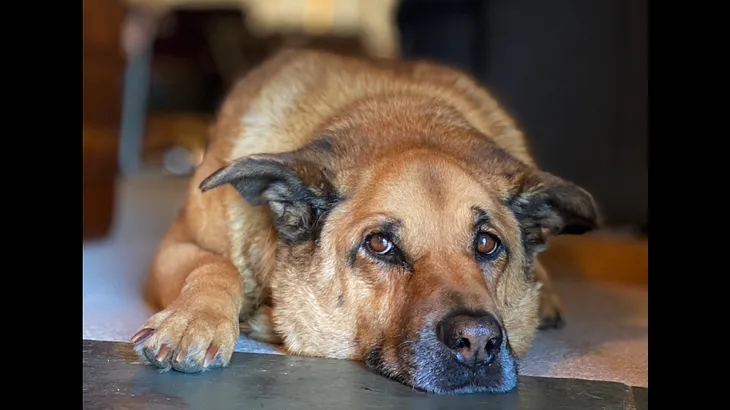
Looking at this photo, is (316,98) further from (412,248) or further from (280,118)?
(412,248)

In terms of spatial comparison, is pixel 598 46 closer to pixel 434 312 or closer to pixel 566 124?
pixel 566 124

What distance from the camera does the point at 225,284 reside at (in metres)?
2.00

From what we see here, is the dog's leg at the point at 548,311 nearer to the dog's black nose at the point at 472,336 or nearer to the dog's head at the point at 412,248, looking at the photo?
the dog's head at the point at 412,248

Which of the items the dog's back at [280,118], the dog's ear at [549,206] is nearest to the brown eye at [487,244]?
the dog's ear at [549,206]

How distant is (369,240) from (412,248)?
108 mm

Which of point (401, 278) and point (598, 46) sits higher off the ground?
point (598, 46)

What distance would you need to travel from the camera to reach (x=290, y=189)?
1951 millimetres

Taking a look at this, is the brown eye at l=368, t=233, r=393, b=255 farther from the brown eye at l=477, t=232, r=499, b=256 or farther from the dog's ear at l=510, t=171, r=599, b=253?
the dog's ear at l=510, t=171, r=599, b=253

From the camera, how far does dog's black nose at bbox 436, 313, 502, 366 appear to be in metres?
1.62

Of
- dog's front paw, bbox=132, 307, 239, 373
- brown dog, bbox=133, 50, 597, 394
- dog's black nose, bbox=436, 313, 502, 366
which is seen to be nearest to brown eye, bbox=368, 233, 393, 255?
brown dog, bbox=133, 50, 597, 394

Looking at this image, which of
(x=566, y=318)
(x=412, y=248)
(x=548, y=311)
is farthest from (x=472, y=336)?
(x=566, y=318)
